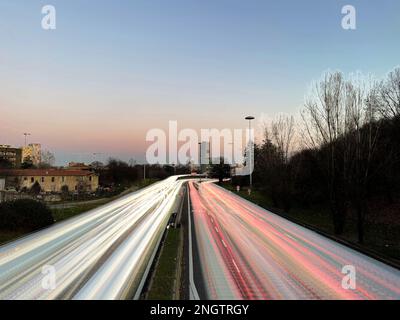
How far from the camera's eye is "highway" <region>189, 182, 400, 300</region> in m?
11.1

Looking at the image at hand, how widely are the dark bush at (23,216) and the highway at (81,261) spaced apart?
42.6 inches

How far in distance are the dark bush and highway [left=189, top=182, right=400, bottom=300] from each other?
36.5ft

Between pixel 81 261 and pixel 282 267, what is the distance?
857 cm

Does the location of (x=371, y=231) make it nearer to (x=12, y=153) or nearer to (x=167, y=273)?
(x=167, y=273)

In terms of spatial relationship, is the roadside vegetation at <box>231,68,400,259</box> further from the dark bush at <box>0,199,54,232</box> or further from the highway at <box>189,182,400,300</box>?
the dark bush at <box>0,199,54,232</box>

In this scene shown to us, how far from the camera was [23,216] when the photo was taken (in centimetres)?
2303

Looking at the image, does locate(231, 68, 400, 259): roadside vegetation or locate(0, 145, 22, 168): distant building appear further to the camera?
locate(0, 145, 22, 168): distant building

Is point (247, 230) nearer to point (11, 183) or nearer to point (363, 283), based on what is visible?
point (363, 283)

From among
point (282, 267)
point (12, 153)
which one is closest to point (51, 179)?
point (282, 267)

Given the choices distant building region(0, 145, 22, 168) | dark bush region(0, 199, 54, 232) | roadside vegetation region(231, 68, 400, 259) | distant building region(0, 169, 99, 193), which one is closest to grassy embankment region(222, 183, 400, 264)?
roadside vegetation region(231, 68, 400, 259)

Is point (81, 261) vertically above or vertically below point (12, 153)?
below

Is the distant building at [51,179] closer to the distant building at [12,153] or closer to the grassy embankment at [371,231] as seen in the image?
the grassy embankment at [371,231]

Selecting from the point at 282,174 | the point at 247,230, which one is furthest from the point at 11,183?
the point at 247,230

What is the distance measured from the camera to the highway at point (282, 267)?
36.3 feet
